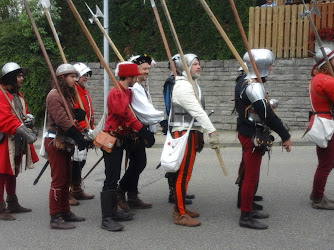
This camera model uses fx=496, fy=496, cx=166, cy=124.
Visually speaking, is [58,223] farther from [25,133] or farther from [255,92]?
[255,92]

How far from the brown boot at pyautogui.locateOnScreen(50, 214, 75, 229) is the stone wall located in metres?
8.78

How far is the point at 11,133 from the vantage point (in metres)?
5.24

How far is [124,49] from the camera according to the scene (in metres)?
15.4

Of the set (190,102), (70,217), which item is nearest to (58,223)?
(70,217)

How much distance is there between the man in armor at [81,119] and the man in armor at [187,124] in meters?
1.04

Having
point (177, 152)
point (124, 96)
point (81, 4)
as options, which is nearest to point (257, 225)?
point (177, 152)

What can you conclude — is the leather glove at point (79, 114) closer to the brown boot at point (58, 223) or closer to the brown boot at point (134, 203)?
the brown boot at point (58, 223)

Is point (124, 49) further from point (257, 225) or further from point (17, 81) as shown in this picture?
point (257, 225)

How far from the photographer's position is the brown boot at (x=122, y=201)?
5805 millimetres

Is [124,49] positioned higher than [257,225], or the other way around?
[124,49]

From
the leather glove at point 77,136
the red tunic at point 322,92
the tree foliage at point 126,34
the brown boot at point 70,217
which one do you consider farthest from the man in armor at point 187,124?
the tree foliage at point 126,34

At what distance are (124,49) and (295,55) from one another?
5262 mm

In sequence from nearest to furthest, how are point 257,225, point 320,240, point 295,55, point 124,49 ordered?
point 320,240 → point 257,225 → point 295,55 → point 124,49

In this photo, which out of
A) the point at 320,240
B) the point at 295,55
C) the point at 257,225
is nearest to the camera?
the point at 320,240
